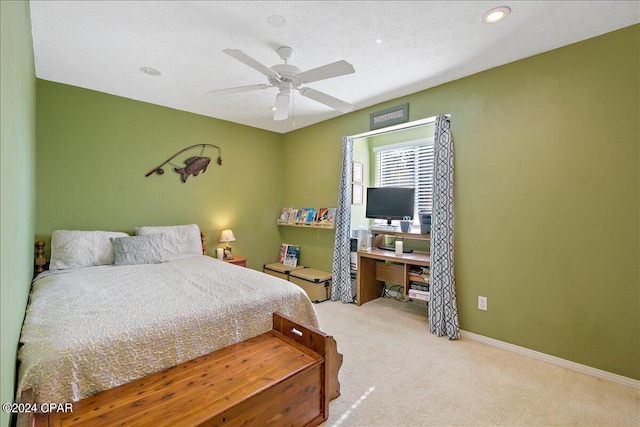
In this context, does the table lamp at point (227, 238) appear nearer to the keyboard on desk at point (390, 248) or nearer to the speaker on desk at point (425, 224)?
the keyboard on desk at point (390, 248)

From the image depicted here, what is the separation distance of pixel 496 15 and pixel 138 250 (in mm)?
3739

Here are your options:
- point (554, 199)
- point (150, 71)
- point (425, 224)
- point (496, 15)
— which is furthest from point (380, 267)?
point (150, 71)

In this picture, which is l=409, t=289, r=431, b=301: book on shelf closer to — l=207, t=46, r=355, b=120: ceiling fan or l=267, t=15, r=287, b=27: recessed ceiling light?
l=207, t=46, r=355, b=120: ceiling fan

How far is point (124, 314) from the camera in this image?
63.7 inches

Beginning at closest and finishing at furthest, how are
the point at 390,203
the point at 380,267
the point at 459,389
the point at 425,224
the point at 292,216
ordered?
the point at 459,389, the point at 425,224, the point at 390,203, the point at 380,267, the point at 292,216

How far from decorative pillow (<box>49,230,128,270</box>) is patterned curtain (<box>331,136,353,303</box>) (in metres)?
2.63

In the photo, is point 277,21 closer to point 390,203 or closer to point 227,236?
point 390,203

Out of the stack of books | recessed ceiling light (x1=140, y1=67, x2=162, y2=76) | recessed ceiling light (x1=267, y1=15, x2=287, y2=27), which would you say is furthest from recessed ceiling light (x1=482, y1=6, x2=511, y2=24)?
recessed ceiling light (x1=140, y1=67, x2=162, y2=76)

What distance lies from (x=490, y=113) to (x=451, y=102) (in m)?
0.41

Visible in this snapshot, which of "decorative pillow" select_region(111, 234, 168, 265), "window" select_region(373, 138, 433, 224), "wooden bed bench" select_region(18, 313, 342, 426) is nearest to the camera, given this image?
"wooden bed bench" select_region(18, 313, 342, 426)

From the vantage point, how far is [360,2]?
1837 millimetres

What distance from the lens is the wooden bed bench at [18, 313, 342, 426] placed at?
4.03ft

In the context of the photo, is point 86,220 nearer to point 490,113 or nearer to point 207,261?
point 207,261

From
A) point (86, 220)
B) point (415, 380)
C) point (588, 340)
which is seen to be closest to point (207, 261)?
point (86, 220)
